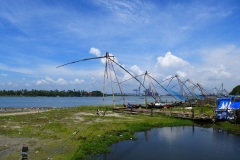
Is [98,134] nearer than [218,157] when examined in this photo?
No

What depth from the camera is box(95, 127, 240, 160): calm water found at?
472 inches

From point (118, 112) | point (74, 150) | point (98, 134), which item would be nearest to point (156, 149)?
point (98, 134)

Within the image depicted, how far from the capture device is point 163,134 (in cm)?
1783

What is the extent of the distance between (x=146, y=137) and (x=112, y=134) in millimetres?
2659

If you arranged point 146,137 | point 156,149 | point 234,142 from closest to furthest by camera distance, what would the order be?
point 156,149 → point 234,142 → point 146,137

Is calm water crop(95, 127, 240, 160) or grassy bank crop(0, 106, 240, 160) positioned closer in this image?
grassy bank crop(0, 106, 240, 160)

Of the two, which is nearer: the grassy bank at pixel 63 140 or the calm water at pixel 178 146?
the grassy bank at pixel 63 140

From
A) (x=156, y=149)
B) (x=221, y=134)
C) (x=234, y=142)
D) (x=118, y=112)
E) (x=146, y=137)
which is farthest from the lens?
(x=118, y=112)

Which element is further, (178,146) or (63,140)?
(178,146)

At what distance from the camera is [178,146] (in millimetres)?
14305

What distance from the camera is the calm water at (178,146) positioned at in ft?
39.4

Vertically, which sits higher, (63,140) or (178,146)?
(63,140)

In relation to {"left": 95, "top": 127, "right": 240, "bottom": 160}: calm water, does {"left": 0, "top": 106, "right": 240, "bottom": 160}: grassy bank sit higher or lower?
higher

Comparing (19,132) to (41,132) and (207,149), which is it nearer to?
(41,132)
